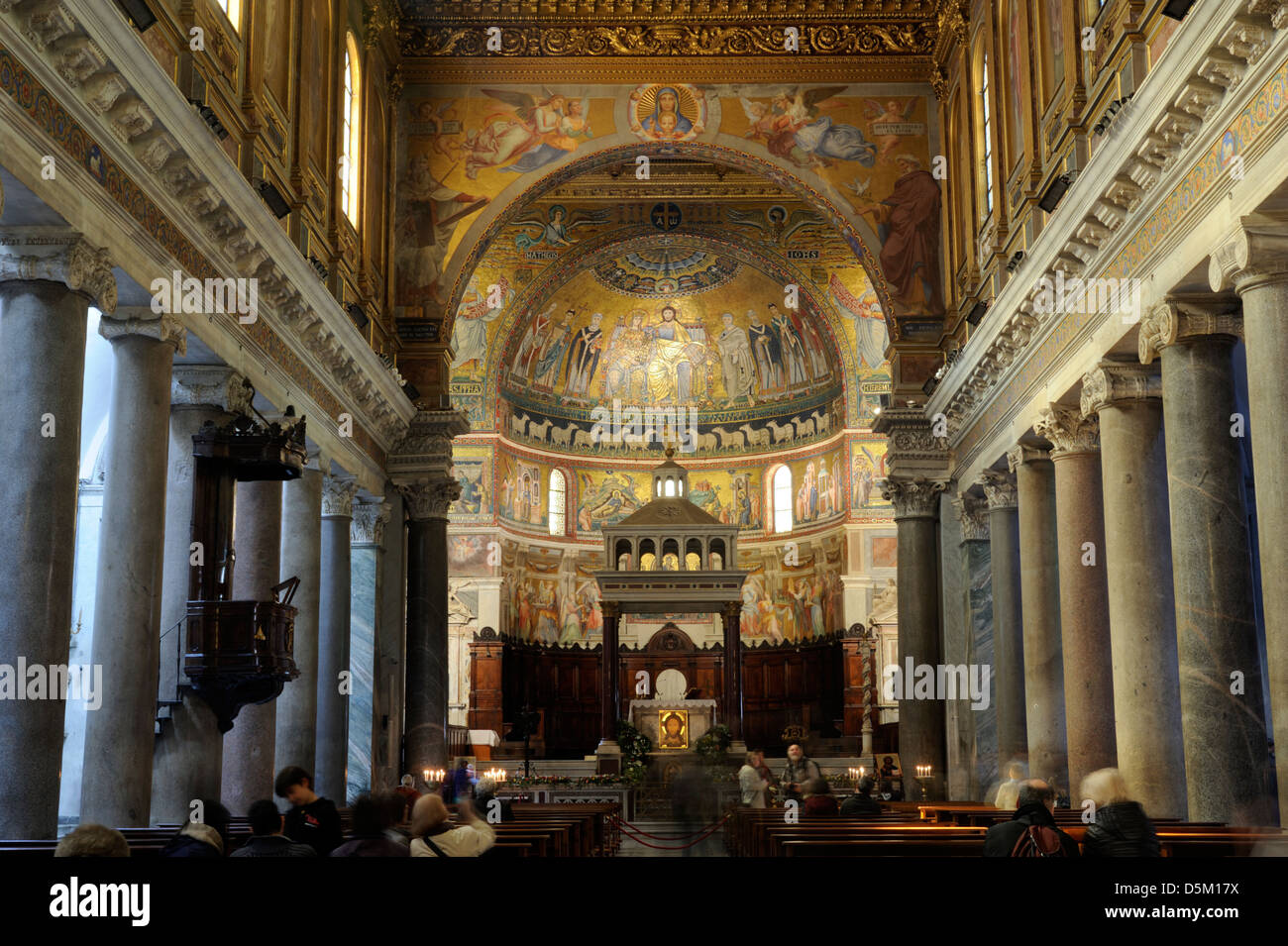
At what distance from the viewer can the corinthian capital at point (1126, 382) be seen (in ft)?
48.8

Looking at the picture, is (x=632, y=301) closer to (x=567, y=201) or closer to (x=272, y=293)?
(x=567, y=201)

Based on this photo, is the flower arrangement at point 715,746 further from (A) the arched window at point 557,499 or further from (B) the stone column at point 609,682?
(A) the arched window at point 557,499

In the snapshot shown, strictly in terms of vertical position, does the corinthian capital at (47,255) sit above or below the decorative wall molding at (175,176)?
below

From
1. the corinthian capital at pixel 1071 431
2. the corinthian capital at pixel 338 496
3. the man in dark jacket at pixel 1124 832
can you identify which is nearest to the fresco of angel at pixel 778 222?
the corinthian capital at pixel 338 496

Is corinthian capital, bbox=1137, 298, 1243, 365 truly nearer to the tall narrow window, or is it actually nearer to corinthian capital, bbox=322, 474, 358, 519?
the tall narrow window

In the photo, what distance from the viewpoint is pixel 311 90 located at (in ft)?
63.0

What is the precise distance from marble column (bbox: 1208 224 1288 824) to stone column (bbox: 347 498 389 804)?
1451cm

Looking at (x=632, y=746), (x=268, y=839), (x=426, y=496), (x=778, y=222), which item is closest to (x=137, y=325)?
(x=268, y=839)

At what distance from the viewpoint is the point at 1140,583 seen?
47.6ft

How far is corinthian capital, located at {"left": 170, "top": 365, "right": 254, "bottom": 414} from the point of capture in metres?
15.0

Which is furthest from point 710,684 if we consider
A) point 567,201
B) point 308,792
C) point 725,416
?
point 308,792

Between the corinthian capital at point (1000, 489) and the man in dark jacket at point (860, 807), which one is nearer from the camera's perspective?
the man in dark jacket at point (860, 807)

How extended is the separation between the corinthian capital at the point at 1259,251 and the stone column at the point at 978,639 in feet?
38.1

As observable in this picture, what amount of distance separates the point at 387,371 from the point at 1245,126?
14.1 m
